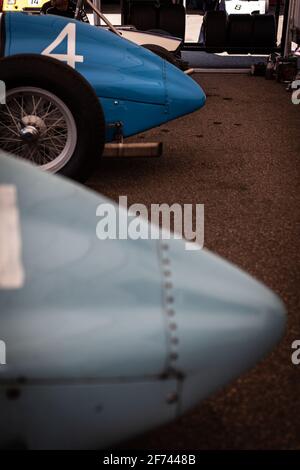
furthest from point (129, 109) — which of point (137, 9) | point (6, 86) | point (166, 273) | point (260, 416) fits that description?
point (137, 9)

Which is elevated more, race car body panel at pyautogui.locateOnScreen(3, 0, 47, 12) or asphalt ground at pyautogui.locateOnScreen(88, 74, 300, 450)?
race car body panel at pyautogui.locateOnScreen(3, 0, 47, 12)

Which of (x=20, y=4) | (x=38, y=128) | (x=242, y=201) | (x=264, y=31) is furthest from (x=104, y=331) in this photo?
(x=20, y=4)

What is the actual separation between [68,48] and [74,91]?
654 mm

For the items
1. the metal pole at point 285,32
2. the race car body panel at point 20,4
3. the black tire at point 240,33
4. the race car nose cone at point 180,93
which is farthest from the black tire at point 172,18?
the race car nose cone at point 180,93

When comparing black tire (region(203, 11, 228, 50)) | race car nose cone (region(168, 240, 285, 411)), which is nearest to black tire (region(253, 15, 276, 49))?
black tire (region(203, 11, 228, 50))

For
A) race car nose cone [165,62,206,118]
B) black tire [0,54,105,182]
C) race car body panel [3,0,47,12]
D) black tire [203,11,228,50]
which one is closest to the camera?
black tire [0,54,105,182]

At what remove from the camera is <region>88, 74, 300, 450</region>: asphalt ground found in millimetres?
1908

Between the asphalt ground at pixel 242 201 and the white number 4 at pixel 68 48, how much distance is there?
29.9 inches

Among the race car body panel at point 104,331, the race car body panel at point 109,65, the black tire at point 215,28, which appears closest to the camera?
the race car body panel at point 104,331

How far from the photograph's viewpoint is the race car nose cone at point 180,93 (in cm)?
410

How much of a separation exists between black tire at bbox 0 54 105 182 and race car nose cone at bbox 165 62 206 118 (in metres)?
0.74

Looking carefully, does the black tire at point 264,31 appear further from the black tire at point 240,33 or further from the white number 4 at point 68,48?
the white number 4 at point 68,48

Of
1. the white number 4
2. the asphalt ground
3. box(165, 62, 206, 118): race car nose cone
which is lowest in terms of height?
the asphalt ground

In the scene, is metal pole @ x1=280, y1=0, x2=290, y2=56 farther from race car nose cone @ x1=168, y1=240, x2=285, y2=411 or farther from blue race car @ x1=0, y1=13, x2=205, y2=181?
race car nose cone @ x1=168, y1=240, x2=285, y2=411
